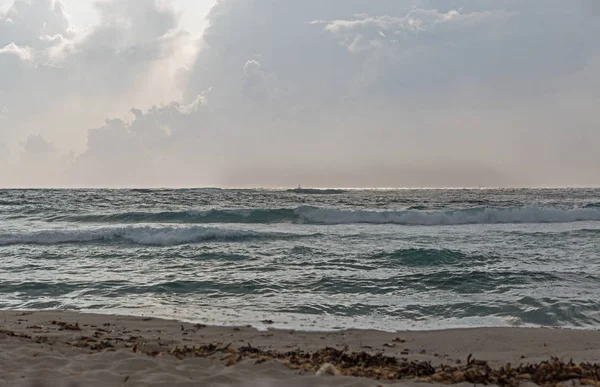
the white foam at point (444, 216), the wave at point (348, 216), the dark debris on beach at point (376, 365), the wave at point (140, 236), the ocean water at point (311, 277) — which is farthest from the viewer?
the white foam at point (444, 216)

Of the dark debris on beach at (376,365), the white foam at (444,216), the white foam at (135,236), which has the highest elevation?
the white foam at (444,216)

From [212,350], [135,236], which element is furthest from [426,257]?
[135,236]

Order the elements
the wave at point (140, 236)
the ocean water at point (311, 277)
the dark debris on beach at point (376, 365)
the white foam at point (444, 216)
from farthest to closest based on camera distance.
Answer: the white foam at point (444, 216), the wave at point (140, 236), the ocean water at point (311, 277), the dark debris on beach at point (376, 365)

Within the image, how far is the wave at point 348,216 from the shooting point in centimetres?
2572

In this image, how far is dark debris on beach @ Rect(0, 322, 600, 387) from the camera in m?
4.11

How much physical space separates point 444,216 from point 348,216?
5524mm

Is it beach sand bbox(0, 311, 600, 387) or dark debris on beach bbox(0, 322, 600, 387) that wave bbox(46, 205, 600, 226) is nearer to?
beach sand bbox(0, 311, 600, 387)

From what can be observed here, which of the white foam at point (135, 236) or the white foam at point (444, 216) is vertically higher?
the white foam at point (444, 216)

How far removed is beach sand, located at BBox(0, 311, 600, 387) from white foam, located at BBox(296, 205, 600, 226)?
19616mm

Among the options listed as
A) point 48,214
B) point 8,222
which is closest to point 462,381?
point 8,222

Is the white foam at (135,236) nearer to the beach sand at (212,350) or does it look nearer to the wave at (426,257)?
the wave at (426,257)

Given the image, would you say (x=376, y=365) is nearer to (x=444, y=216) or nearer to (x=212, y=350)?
(x=212, y=350)

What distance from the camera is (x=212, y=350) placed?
5.08m

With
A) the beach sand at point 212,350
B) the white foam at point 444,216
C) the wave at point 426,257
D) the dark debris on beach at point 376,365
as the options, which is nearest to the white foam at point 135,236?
the wave at point 426,257
